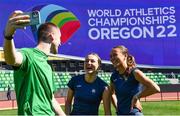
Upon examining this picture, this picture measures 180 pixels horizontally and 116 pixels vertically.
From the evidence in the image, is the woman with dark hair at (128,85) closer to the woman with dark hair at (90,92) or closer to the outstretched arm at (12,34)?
the woman with dark hair at (90,92)

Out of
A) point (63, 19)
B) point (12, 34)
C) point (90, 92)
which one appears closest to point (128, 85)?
point (90, 92)

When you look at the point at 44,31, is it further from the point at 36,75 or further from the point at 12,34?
the point at 12,34

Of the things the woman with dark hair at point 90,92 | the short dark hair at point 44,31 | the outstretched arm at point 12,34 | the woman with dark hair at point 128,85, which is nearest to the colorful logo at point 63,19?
the woman with dark hair at point 90,92

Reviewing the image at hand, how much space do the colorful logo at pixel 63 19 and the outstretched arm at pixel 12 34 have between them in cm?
1456

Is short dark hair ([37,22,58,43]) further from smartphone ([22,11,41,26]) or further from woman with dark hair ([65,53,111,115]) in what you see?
woman with dark hair ([65,53,111,115])

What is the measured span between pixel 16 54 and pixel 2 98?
30.5 meters

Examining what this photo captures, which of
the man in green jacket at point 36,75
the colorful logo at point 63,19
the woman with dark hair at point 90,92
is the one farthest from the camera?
the colorful logo at point 63,19

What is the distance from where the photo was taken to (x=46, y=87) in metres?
4.12

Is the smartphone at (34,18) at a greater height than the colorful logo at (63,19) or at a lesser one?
lesser

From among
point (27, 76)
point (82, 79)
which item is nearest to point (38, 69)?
point (27, 76)

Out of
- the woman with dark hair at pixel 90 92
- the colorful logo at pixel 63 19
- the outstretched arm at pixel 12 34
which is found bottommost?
the woman with dark hair at pixel 90 92

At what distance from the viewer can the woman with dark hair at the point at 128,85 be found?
530 cm

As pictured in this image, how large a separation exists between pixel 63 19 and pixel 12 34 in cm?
1493

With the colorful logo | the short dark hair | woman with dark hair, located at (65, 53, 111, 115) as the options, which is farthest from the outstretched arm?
the colorful logo
